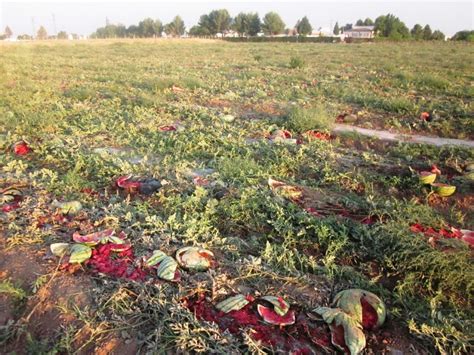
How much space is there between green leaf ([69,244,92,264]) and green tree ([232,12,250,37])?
6501cm

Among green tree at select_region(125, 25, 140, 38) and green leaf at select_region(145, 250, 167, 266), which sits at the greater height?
green leaf at select_region(145, 250, 167, 266)

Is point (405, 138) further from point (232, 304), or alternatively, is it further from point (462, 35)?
point (462, 35)

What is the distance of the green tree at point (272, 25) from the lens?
6356 centimetres

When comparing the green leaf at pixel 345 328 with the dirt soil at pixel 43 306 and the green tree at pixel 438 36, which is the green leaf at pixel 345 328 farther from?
the green tree at pixel 438 36

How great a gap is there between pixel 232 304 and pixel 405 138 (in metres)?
4.96

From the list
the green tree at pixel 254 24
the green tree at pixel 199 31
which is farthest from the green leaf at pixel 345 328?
the green tree at pixel 199 31

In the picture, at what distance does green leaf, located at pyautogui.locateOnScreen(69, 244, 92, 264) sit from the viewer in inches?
106

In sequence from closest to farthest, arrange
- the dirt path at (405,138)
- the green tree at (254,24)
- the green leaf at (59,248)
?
the green leaf at (59,248) → the dirt path at (405,138) → the green tree at (254,24)

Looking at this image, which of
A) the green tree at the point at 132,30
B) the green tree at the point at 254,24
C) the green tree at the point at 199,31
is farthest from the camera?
the green tree at the point at 132,30

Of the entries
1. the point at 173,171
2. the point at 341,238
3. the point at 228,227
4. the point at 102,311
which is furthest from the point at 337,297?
the point at 173,171

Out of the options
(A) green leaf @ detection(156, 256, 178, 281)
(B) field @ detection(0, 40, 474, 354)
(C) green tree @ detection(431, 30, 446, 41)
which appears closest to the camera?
(B) field @ detection(0, 40, 474, 354)

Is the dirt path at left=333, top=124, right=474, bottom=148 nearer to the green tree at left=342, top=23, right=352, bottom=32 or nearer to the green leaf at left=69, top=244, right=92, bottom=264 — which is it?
the green leaf at left=69, top=244, right=92, bottom=264

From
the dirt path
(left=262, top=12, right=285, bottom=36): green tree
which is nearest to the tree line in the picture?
(left=262, top=12, right=285, bottom=36): green tree

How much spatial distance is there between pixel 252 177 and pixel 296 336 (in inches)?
91.0
